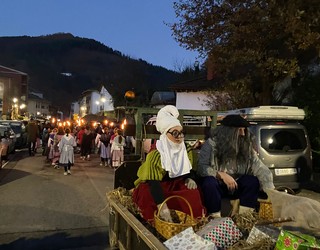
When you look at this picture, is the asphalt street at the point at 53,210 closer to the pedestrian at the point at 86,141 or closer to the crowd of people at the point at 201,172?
the crowd of people at the point at 201,172

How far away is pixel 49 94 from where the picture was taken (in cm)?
14512

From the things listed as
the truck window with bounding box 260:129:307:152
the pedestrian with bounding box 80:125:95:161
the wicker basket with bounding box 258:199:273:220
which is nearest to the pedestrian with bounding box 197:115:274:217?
the wicker basket with bounding box 258:199:273:220

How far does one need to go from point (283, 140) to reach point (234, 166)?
18.3 feet

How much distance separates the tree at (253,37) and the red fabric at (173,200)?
30.4 ft

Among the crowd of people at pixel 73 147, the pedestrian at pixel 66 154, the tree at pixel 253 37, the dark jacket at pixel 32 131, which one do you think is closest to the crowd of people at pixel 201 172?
the tree at pixel 253 37

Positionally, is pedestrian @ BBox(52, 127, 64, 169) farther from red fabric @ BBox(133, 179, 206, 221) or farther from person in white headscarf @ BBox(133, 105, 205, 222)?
red fabric @ BBox(133, 179, 206, 221)

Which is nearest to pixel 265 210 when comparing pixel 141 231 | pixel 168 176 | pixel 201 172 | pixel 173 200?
pixel 201 172

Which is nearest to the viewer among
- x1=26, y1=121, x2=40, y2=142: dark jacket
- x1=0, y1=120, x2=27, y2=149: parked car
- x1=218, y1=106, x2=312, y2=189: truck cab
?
x1=218, y1=106, x2=312, y2=189: truck cab

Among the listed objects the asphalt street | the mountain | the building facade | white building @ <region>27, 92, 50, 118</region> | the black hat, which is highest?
the mountain

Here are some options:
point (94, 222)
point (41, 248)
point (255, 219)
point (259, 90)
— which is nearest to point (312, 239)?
point (255, 219)

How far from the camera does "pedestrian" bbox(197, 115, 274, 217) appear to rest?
451 centimetres

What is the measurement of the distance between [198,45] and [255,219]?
11.9m

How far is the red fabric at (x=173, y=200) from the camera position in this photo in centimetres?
411

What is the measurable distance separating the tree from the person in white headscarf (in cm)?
896
